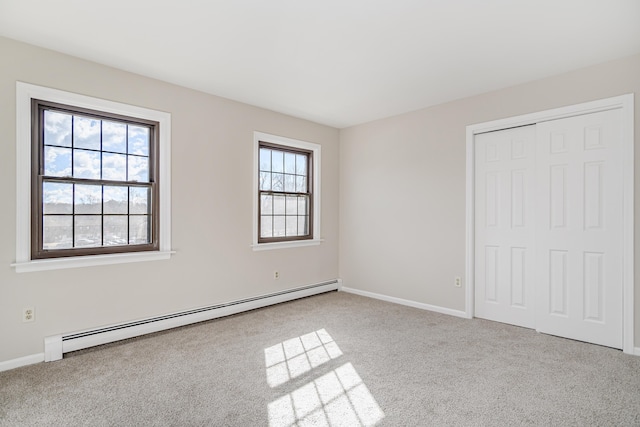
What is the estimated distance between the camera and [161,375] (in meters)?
2.52

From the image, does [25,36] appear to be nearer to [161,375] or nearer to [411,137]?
[161,375]

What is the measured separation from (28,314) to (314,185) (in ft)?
11.7

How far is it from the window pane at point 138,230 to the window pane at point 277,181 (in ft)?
5.65

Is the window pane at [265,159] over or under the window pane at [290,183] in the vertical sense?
over

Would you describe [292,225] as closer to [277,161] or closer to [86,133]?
[277,161]

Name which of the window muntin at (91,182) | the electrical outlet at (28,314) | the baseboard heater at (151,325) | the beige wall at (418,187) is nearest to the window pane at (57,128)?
the window muntin at (91,182)

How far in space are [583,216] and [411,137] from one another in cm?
212

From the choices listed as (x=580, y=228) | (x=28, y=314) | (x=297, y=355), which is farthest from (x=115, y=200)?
(x=580, y=228)

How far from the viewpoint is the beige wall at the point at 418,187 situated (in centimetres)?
350

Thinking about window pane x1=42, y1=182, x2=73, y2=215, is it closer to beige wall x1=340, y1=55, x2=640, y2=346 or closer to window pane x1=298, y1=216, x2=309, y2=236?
window pane x1=298, y1=216, x2=309, y2=236


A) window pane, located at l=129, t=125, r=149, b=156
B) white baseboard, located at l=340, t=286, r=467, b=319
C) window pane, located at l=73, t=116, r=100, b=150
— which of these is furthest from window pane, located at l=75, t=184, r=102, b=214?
white baseboard, located at l=340, t=286, r=467, b=319

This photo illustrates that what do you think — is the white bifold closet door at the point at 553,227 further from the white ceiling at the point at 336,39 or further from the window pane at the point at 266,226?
the window pane at the point at 266,226

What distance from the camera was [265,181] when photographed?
14.8 feet

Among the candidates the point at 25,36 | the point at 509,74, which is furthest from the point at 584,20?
the point at 25,36
